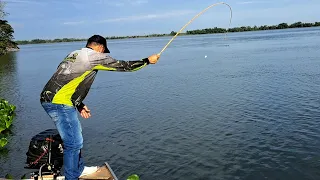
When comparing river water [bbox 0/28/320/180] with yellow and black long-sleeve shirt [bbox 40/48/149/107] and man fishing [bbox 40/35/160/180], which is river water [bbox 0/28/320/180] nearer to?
man fishing [bbox 40/35/160/180]

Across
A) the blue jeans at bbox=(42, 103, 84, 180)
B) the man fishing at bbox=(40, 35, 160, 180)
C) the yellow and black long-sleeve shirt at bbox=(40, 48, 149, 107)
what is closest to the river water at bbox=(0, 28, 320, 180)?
the blue jeans at bbox=(42, 103, 84, 180)

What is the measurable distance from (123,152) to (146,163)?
1.40 metres

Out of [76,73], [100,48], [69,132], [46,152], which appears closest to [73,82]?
[76,73]

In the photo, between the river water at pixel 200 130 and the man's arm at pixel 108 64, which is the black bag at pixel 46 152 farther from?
the river water at pixel 200 130

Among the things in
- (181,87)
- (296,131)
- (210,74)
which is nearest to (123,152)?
(296,131)

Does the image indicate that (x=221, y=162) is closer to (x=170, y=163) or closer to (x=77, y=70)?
(x=170, y=163)

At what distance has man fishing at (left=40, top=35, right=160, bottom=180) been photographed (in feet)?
18.8

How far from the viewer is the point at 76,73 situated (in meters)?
5.74

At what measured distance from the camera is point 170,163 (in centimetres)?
1117

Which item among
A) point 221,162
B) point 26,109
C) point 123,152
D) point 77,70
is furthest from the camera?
point 26,109

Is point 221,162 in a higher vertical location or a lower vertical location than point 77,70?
lower

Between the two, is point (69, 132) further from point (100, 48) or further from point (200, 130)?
point (200, 130)

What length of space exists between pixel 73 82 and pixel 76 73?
16cm

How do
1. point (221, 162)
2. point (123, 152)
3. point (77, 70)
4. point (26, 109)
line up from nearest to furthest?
point (77, 70)
point (221, 162)
point (123, 152)
point (26, 109)
